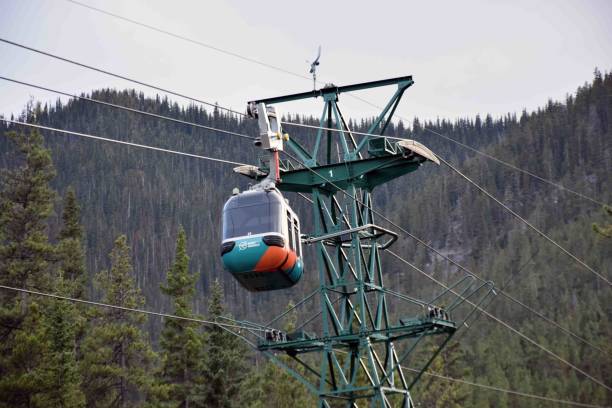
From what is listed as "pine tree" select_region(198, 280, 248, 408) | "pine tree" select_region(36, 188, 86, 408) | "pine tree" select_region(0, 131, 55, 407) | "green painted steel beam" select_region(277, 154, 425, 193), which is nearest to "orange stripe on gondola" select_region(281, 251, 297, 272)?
"green painted steel beam" select_region(277, 154, 425, 193)

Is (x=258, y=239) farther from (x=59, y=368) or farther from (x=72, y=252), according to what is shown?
(x=72, y=252)

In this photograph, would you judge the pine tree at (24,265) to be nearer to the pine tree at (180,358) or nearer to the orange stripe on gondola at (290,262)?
the pine tree at (180,358)

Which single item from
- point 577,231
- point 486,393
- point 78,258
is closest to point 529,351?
point 486,393

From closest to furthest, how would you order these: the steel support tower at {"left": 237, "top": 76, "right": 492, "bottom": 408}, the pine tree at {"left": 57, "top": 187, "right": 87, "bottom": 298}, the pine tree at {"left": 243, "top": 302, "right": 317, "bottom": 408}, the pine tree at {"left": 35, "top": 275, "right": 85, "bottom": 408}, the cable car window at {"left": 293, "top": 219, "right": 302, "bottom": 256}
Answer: the cable car window at {"left": 293, "top": 219, "right": 302, "bottom": 256} → the steel support tower at {"left": 237, "top": 76, "right": 492, "bottom": 408} → the pine tree at {"left": 35, "top": 275, "right": 85, "bottom": 408} → the pine tree at {"left": 243, "top": 302, "right": 317, "bottom": 408} → the pine tree at {"left": 57, "top": 187, "right": 87, "bottom": 298}

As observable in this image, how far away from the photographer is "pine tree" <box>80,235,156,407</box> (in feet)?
185

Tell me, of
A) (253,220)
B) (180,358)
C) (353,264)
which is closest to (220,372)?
(180,358)

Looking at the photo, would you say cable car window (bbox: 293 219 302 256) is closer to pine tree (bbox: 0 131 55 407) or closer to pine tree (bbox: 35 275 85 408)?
pine tree (bbox: 0 131 55 407)

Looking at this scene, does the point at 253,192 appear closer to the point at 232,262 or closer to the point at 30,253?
the point at 232,262

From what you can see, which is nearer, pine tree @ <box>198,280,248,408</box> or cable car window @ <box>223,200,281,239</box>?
cable car window @ <box>223,200,281,239</box>

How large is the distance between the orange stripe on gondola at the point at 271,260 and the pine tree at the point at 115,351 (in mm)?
→ 34043

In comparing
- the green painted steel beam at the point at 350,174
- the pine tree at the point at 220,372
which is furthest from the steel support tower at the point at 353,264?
the pine tree at the point at 220,372

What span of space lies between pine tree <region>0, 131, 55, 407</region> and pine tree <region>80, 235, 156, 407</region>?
14.3 feet

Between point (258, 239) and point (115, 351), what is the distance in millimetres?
38706

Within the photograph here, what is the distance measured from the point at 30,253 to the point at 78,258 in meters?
12.1
